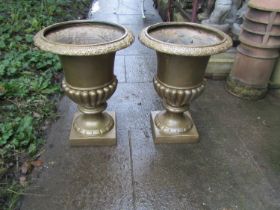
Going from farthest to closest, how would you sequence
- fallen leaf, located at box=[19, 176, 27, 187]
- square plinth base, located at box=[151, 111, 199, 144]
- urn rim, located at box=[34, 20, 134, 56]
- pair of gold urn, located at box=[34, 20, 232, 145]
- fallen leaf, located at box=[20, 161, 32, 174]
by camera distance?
1. square plinth base, located at box=[151, 111, 199, 144]
2. fallen leaf, located at box=[20, 161, 32, 174]
3. fallen leaf, located at box=[19, 176, 27, 187]
4. pair of gold urn, located at box=[34, 20, 232, 145]
5. urn rim, located at box=[34, 20, 134, 56]

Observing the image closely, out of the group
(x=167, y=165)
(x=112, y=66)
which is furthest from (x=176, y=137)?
(x=112, y=66)

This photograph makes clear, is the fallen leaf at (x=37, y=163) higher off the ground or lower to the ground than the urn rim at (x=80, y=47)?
lower

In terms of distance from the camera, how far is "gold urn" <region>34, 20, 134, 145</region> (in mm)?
1896

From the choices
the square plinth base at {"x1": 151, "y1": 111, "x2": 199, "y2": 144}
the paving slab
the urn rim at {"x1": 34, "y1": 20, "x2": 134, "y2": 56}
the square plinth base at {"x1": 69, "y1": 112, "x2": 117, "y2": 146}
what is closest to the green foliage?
the paving slab

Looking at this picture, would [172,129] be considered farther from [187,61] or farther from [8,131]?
[8,131]

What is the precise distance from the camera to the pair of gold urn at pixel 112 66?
76.6 inches

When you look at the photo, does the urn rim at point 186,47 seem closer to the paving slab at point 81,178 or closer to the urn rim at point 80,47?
the urn rim at point 80,47

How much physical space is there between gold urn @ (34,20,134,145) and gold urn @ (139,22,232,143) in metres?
0.33

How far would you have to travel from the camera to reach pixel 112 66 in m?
2.23

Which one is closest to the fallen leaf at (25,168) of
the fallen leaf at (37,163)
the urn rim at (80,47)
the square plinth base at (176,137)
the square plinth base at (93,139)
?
the fallen leaf at (37,163)

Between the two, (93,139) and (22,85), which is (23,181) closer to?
(93,139)

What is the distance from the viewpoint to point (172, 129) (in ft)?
8.29

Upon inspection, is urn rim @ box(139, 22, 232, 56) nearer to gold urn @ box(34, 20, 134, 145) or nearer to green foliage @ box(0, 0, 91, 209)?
gold urn @ box(34, 20, 134, 145)

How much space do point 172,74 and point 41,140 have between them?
4.43 ft
